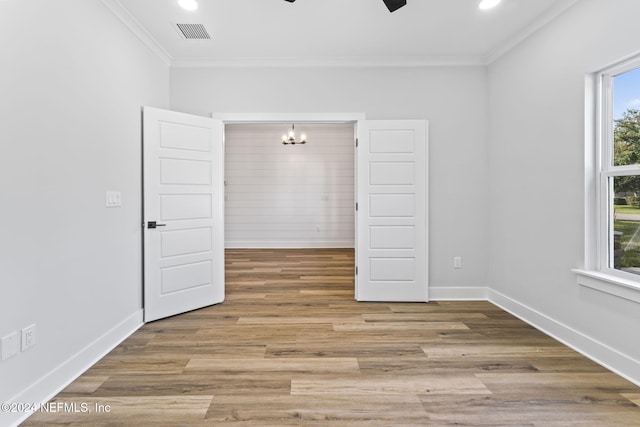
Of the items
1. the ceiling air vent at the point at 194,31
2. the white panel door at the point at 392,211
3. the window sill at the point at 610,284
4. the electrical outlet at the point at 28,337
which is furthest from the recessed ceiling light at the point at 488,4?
the electrical outlet at the point at 28,337

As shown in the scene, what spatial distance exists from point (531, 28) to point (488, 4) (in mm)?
607

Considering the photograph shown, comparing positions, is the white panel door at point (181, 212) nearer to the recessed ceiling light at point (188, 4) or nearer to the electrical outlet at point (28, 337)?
the recessed ceiling light at point (188, 4)

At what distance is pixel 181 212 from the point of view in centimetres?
331

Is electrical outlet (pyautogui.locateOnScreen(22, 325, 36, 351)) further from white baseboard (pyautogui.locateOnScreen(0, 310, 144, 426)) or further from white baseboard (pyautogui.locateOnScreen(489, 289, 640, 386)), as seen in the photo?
white baseboard (pyautogui.locateOnScreen(489, 289, 640, 386))

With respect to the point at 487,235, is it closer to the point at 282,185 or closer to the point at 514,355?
the point at 514,355

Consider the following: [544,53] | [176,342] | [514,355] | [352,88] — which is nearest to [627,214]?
[514,355]

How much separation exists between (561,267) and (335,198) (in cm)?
524

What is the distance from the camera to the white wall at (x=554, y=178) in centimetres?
225

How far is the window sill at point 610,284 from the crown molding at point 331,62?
2.51m

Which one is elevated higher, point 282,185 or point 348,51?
point 348,51

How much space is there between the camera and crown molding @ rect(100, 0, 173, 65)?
2.61m

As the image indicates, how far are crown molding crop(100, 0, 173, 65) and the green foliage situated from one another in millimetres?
3919

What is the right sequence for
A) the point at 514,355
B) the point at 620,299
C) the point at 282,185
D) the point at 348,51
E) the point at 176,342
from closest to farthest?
1. the point at 620,299
2. the point at 514,355
3. the point at 176,342
4. the point at 348,51
5. the point at 282,185

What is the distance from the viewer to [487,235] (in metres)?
3.76
